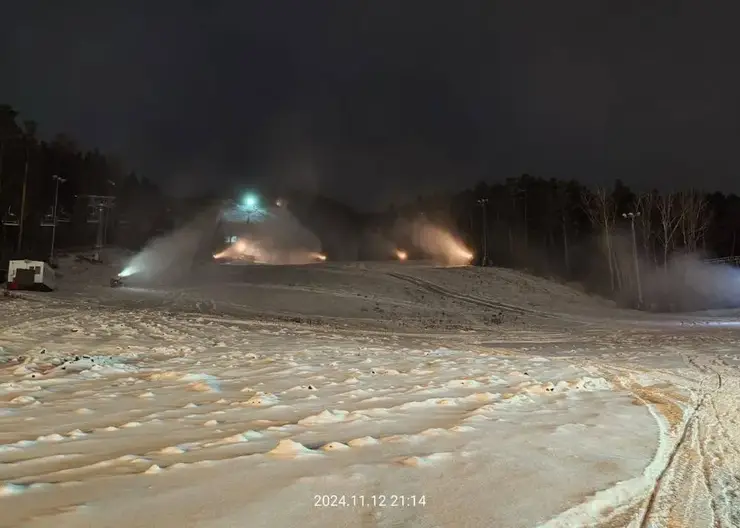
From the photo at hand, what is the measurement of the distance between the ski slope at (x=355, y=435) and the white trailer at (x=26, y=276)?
2046cm

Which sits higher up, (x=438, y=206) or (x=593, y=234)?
(x=438, y=206)

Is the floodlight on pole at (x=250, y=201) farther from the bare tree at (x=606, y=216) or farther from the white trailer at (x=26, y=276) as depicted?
the bare tree at (x=606, y=216)

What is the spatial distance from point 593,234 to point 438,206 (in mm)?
26134

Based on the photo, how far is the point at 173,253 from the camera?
55.1 meters

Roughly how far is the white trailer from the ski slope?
2046cm

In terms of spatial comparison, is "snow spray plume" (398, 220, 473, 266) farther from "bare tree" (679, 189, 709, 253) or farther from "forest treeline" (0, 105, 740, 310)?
"bare tree" (679, 189, 709, 253)

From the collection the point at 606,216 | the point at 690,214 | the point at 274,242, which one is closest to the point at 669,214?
the point at 690,214

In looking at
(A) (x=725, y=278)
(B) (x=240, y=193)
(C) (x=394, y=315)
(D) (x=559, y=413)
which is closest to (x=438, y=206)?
(B) (x=240, y=193)

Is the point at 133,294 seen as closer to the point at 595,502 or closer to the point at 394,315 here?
the point at 394,315

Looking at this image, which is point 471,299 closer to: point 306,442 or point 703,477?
point 703,477

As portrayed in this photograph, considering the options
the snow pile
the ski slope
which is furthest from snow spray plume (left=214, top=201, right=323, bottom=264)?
the snow pile

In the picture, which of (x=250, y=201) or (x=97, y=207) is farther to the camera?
(x=250, y=201)

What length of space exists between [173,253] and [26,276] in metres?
25.8

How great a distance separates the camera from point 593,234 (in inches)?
2222
